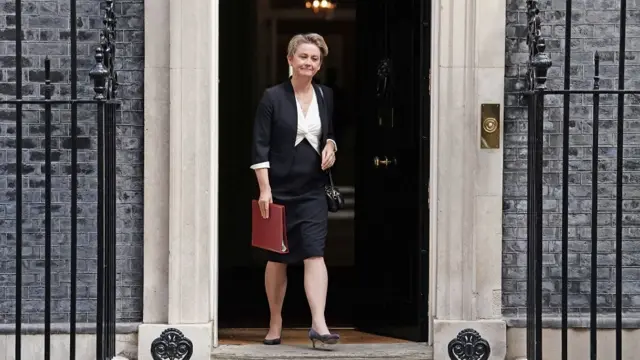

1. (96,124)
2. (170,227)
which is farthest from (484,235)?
(96,124)

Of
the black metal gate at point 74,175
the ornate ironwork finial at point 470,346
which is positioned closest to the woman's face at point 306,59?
the black metal gate at point 74,175

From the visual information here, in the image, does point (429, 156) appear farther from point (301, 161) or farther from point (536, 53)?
point (536, 53)

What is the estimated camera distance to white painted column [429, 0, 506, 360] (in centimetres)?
679

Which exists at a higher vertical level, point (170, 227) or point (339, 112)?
point (339, 112)

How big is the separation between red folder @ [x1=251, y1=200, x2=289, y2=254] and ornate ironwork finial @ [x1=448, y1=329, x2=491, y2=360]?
1.08m

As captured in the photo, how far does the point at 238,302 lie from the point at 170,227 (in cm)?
196

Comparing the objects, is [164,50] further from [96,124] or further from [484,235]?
[484,235]

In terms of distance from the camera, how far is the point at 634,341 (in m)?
6.94

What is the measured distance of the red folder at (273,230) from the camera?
6875mm

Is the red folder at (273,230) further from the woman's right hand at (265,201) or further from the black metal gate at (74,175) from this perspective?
the black metal gate at (74,175)

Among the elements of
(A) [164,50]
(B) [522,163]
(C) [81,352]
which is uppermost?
(A) [164,50]

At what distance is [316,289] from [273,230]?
41 cm

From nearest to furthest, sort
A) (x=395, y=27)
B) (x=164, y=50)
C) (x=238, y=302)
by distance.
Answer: (x=164, y=50) → (x=395, y=27) → (x=238, y=302)

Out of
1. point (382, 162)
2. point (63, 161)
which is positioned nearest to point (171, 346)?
point (63, 161)
